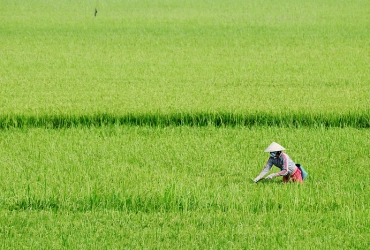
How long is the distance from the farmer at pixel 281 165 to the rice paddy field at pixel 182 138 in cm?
14

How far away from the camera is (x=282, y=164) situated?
6.36 meters

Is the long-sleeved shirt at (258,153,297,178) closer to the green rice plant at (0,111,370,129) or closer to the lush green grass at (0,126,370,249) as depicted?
the lush green grass at (0,126,370,249)

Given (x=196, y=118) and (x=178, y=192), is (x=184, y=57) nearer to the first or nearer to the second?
(x=196, y=118)

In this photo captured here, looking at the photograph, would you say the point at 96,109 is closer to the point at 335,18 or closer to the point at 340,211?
the point at 340,211

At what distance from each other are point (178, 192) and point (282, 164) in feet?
3.32

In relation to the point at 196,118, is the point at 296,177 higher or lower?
lower

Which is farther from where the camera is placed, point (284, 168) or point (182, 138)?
point (182, 138)

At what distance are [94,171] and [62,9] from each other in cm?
1937

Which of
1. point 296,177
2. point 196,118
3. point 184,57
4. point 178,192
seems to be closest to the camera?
point 178,192

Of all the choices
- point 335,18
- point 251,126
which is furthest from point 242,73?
point 335,18

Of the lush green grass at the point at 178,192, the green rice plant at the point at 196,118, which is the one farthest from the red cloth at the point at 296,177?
the green rice plant at the point at 196,118

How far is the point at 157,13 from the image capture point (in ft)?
78.9

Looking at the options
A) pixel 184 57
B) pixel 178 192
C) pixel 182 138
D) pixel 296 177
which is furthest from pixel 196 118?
pixel 184 57

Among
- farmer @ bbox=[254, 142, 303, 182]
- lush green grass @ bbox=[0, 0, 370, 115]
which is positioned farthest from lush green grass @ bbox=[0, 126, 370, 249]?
lush green grass @ bbox=[0, 0, 370, 115]
